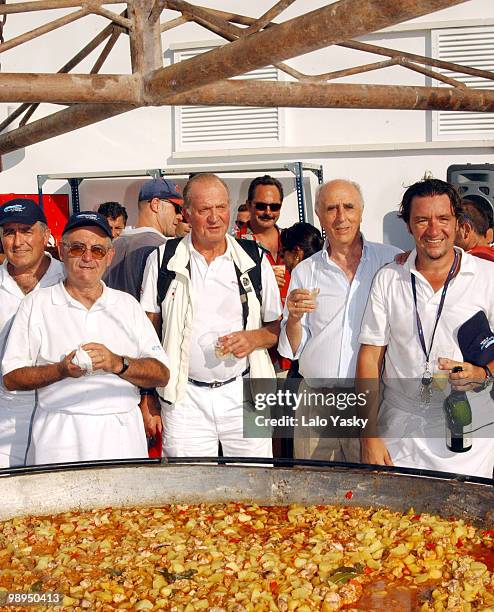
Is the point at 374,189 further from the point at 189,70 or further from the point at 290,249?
the point at 189,70

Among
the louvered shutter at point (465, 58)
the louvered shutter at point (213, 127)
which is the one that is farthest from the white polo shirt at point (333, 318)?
the louvered shutter at point (213, 127)

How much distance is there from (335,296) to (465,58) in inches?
233

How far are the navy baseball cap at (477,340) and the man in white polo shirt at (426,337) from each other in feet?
0.08

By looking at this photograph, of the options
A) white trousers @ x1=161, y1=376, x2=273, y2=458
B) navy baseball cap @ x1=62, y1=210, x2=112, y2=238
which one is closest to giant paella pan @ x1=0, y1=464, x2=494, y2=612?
white trousers @ x1=161, y1=376, x2=273, y2=458

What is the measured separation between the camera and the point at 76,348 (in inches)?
154

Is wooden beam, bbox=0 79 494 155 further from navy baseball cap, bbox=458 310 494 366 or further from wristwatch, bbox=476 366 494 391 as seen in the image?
wristwatch, bbox=476 366 494 391

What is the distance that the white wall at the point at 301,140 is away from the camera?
9359 millimetres

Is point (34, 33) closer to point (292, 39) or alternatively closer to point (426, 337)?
point (292, 39)

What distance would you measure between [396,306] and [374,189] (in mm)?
5789

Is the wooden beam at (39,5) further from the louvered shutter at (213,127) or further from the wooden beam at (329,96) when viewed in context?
the louvered shutter at (213,127)

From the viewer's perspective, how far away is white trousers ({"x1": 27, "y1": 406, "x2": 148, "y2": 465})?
395 centimetres

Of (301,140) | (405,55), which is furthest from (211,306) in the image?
(301,140)

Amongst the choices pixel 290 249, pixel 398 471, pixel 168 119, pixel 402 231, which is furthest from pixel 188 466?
pixel 168 119

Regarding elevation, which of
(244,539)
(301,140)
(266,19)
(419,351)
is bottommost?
(244,539)
